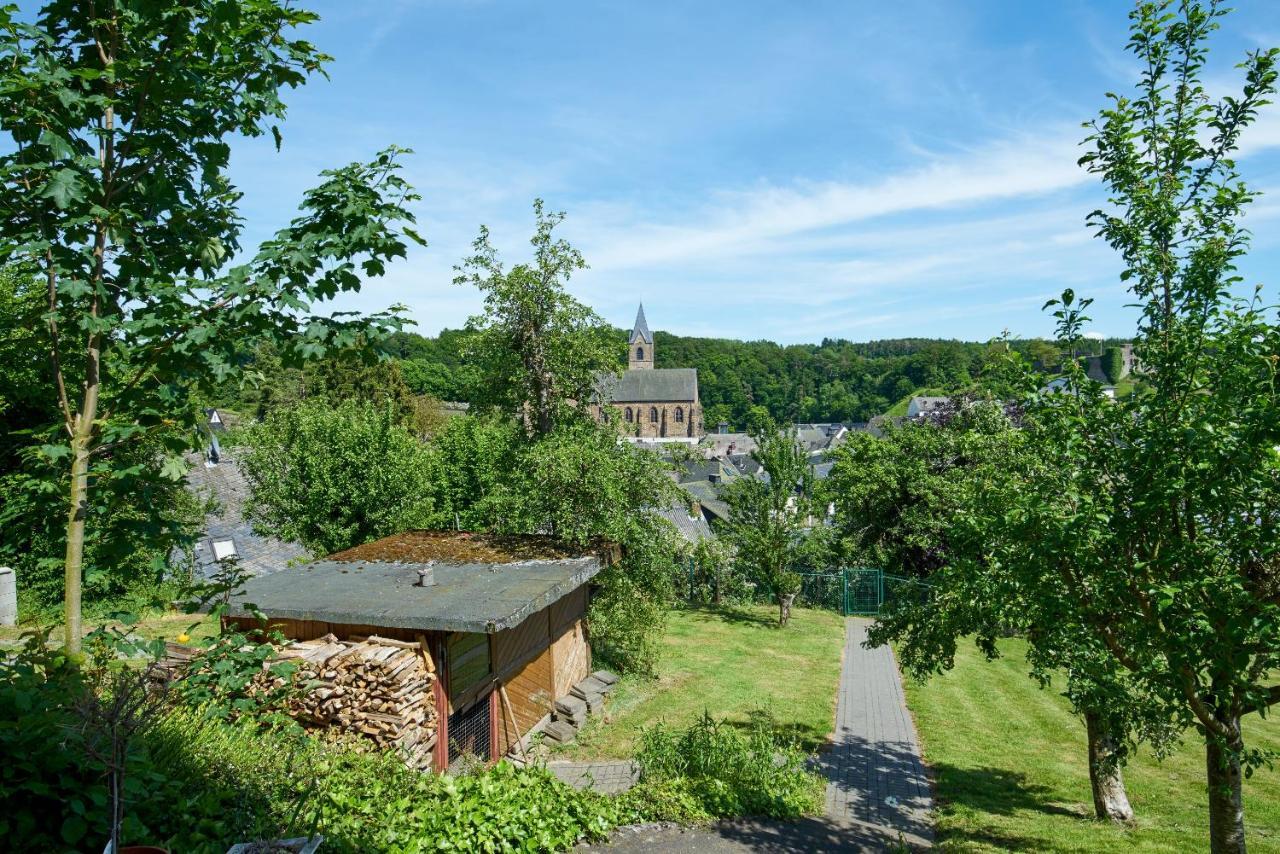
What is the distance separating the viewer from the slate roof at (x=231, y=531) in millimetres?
25062

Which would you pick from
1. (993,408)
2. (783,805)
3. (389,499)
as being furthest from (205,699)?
(993,408)

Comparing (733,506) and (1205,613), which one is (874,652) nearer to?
(733,506)

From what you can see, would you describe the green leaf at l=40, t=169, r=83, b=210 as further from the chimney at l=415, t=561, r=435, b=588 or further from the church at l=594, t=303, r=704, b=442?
the church at l=594, t=303, r=704, b=442

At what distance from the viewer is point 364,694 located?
8891 millimetres

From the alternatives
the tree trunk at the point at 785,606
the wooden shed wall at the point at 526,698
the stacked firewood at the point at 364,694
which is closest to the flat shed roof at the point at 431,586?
the stacked firewood at the point at 364,694

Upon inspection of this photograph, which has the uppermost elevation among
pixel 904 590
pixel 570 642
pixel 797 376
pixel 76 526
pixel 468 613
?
pixel 797 376

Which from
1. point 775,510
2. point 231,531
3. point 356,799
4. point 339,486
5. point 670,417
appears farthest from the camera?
point 670,417

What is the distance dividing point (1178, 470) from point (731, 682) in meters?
12.9

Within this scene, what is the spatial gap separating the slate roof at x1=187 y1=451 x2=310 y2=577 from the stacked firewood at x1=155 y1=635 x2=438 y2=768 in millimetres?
16313

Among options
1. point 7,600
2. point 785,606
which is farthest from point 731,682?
point 7,600

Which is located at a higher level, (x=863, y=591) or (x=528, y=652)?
(x=528, y=652)

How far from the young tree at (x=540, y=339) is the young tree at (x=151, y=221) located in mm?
10765

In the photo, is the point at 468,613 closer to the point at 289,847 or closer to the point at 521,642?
the point at 521,642

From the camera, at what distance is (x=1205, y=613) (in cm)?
517
